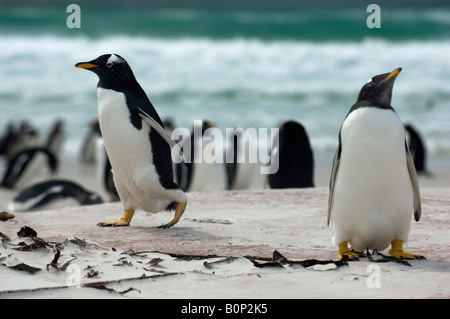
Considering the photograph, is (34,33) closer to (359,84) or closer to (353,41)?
(353,41)

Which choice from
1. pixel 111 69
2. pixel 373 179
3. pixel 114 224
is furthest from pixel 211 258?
pixel 111 69

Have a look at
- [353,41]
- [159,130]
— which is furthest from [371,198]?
[353,41]

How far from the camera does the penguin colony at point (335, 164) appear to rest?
14.0 ft

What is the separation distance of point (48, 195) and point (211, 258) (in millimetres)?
5043

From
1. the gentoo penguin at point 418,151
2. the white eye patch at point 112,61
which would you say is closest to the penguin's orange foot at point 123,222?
the white eye patch at point 112,61

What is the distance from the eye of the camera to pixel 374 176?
14.0 ft

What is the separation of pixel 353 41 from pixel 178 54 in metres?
7.46

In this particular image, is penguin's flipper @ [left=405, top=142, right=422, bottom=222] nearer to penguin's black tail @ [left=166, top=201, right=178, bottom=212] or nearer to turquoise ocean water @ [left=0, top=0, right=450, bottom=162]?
penguin's black tail @ [left=166, top=201, right=178, bottom=212]

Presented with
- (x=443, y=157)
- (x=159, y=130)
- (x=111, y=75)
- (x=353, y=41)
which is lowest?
(x=443, y=157)

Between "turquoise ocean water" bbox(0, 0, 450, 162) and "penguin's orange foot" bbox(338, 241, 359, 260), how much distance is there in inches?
405

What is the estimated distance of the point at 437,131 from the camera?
16203mm

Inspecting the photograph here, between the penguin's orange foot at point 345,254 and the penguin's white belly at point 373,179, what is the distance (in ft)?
0.10

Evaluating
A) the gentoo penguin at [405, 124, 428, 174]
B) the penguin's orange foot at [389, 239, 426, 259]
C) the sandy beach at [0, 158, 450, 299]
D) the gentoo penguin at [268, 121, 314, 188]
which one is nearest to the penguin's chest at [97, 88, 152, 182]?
the sandy beach at [0, 158, 450, 299]
